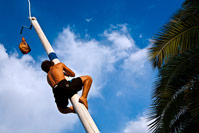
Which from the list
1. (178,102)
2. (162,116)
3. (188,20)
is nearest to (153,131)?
(162,116)

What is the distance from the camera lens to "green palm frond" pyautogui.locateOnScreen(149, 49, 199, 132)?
17.0ft

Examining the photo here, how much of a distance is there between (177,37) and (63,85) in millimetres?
3672

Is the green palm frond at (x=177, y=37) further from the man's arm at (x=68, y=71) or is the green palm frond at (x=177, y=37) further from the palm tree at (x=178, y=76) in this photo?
the man's arm at (x=68, y=71)

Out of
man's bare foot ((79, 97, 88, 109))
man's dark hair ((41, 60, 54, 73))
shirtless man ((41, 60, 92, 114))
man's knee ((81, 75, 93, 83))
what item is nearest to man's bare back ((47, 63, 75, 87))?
shirtless man ((41, 60, 92, 114))

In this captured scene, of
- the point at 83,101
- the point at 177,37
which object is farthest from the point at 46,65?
the point at 177,37

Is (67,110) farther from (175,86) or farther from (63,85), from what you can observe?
(175,86)

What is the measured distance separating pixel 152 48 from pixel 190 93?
1.55m

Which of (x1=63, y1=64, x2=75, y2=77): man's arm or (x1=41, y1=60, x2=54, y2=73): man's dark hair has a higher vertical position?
(x1=41, y1=60, x2=54, y2=73): man's dark hair

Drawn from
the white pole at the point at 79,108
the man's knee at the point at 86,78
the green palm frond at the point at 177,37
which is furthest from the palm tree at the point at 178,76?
the white pole at the point at 79,108

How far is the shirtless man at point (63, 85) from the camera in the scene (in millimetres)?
3129

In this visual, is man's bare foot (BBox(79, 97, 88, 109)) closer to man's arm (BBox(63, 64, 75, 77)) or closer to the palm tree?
man's arm (BBox(63, 64, 75, 77))

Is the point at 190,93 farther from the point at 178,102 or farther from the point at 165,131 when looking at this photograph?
the point at 165,131

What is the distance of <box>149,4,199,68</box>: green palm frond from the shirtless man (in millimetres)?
3198

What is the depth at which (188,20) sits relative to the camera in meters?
5.79
